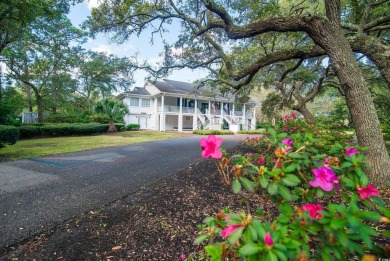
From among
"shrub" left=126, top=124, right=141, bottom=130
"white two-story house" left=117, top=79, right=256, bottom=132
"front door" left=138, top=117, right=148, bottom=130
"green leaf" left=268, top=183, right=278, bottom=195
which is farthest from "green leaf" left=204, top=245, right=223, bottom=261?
"front door" left=138, top=117, right=148, bottom=130

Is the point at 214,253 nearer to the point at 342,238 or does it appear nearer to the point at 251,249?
the point at 251,249

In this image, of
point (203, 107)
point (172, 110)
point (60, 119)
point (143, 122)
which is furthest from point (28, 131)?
point (203, 107)

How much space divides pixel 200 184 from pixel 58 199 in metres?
2.86

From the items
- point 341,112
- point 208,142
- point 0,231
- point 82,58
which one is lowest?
point 0,231

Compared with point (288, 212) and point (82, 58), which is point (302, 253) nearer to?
point (288, 212)

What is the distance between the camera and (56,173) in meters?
5.62

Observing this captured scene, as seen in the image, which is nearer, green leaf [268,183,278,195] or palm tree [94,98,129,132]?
green leaf [268,183,278,195]

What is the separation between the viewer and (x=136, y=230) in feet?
8.63

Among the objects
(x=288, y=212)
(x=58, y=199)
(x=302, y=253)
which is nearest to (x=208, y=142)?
(x=288, y=212)

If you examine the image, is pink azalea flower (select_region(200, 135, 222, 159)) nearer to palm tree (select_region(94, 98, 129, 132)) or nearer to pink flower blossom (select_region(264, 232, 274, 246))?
pink flower blossom (select_region(264, 232, 274, 246))

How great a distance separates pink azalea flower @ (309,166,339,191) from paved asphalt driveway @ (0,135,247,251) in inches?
138

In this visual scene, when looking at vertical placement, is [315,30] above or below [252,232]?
above

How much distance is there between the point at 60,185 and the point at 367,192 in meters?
5.57

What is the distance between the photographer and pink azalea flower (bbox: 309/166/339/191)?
1.11 m
